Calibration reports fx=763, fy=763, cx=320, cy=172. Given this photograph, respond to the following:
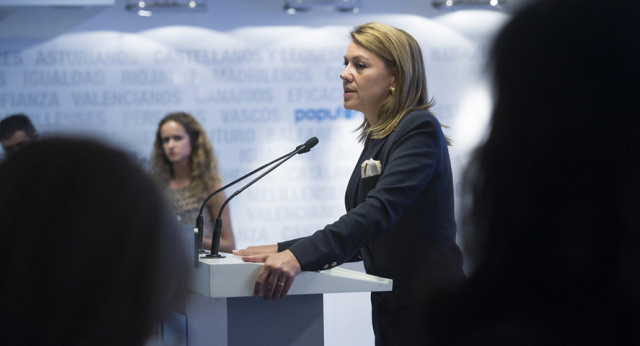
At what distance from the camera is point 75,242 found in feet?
2.10

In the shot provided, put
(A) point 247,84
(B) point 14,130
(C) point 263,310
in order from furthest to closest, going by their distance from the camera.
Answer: (A) point 247,84 → (B) point 14,130 → (C) point 263,310

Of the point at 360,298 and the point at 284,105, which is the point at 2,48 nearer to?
the point at 284,105

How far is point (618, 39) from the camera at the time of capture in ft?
2.38

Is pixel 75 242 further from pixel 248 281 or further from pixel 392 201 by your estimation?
pixel 392 201

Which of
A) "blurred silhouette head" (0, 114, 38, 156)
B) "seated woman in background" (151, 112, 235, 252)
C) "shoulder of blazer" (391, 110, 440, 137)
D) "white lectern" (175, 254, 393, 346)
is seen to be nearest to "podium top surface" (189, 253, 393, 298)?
"white lectern" (175, 254, 393, 346)

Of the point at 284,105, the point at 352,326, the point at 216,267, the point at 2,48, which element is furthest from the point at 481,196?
the point at 2,48

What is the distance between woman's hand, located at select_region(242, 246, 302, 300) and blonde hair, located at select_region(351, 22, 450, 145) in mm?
647

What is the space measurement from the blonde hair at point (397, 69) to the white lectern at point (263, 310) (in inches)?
23.6

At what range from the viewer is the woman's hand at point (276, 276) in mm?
1857

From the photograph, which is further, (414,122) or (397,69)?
(397,69)

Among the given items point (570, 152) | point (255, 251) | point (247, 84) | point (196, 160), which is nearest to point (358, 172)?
point (255, 251)

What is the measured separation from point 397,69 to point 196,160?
2.26m

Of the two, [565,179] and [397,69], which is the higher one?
[397,69]

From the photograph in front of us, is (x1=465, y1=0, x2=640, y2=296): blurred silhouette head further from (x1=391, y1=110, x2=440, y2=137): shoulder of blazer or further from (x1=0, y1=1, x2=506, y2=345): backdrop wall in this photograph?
(x1=0, y1=1, x2=506, y2=345): backdrop wall
